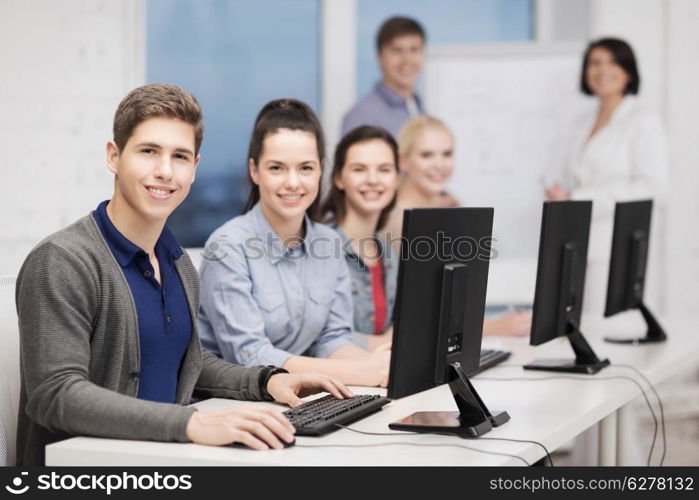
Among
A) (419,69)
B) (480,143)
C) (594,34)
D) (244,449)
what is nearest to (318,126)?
(244,449)

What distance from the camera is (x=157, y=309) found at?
1.78 meters

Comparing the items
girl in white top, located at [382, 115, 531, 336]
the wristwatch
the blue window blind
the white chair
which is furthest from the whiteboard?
the white chair

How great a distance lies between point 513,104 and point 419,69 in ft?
1.92

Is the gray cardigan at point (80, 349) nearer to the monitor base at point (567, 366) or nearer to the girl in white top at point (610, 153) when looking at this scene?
the monitor base at point (567, 366)

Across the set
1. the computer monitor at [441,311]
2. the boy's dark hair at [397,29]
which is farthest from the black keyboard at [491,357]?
the boy's dark hair at [397,29]

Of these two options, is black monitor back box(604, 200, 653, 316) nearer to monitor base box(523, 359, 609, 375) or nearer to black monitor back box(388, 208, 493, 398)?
monitor base box(523, 359, 609, 375)

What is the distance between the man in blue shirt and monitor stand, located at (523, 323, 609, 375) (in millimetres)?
2009

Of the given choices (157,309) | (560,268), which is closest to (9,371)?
(157,309)

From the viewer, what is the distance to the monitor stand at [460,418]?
5.68 feet

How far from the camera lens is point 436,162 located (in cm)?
361

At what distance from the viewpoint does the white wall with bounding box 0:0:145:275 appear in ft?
11.0

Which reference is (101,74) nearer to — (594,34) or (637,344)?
(637,344)

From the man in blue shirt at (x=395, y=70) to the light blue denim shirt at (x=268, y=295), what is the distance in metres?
1.98

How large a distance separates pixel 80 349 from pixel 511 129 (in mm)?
3526
